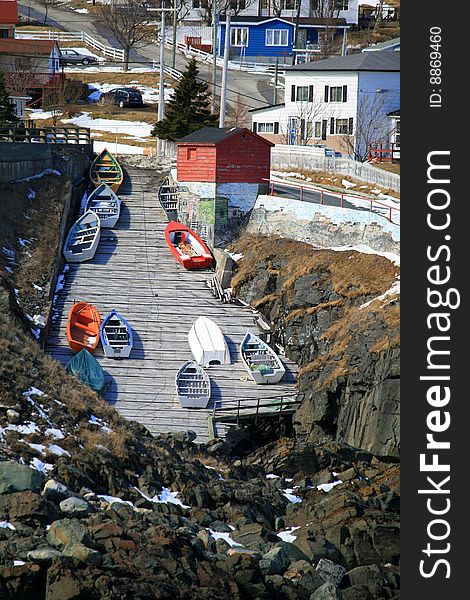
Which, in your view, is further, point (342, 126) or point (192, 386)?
point (342, 126)

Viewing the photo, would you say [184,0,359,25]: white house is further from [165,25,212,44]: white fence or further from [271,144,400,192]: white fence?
[271,144,400,192]: white fence

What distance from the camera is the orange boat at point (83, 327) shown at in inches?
1767

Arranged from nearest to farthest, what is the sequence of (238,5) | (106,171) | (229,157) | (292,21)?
(229,157) → (106,171) → (292,21) → (238,5)

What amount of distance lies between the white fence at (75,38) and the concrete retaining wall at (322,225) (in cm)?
4709

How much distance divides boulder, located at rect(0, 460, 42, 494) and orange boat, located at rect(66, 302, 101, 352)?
18.4 meters

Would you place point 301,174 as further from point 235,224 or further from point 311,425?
point 311,425

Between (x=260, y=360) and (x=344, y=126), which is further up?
(x=344, y=126)

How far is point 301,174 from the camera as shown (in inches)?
2403

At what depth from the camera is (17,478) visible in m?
26.0

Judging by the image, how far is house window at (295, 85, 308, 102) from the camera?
76188 mm

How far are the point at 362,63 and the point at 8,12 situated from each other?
2845cm

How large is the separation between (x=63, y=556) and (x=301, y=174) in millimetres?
39576

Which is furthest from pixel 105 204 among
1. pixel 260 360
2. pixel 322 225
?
pixel 260 360

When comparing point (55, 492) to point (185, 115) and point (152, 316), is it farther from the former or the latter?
point (185, 115)
